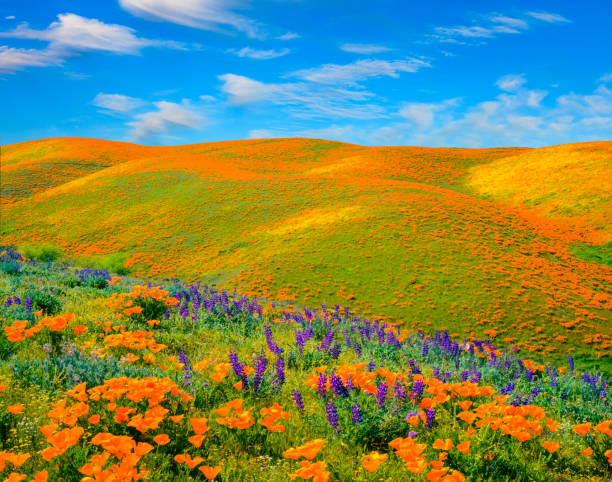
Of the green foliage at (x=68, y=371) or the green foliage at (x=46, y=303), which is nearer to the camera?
the green foliage at (x=68, y=371)

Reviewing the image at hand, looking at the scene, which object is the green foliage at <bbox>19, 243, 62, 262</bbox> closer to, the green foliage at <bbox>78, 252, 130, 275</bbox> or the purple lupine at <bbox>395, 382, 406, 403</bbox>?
the green foliage at <bbox>78, 252, 130, 275</bbox>

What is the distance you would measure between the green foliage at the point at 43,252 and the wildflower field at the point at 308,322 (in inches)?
9.7

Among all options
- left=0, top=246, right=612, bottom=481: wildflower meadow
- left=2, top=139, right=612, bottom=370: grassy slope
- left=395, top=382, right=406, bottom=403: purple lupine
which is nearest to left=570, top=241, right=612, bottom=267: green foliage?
left=2, top=139, right=612, bottom=370: grassy slope

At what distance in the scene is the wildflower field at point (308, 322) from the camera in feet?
9.91

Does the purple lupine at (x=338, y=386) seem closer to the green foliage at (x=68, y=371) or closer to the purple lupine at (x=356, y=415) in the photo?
the purple lupine at (x=356, y=415)

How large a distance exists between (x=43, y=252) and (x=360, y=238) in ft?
51.7

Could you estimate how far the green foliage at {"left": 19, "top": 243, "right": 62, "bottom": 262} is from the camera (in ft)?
60.8

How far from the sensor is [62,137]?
210 feet

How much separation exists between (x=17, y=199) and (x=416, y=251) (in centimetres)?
3335

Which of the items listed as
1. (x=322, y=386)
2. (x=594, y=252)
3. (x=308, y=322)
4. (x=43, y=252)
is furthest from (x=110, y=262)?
(x=594, y=252)

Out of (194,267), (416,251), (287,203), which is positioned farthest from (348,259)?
(287,203)

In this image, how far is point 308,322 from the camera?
831 cm

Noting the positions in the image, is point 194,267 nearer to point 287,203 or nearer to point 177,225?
point 177,225

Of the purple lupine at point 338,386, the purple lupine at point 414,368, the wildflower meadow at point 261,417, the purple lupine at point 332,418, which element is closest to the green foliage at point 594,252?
the wildflower meadow at point 261,417
